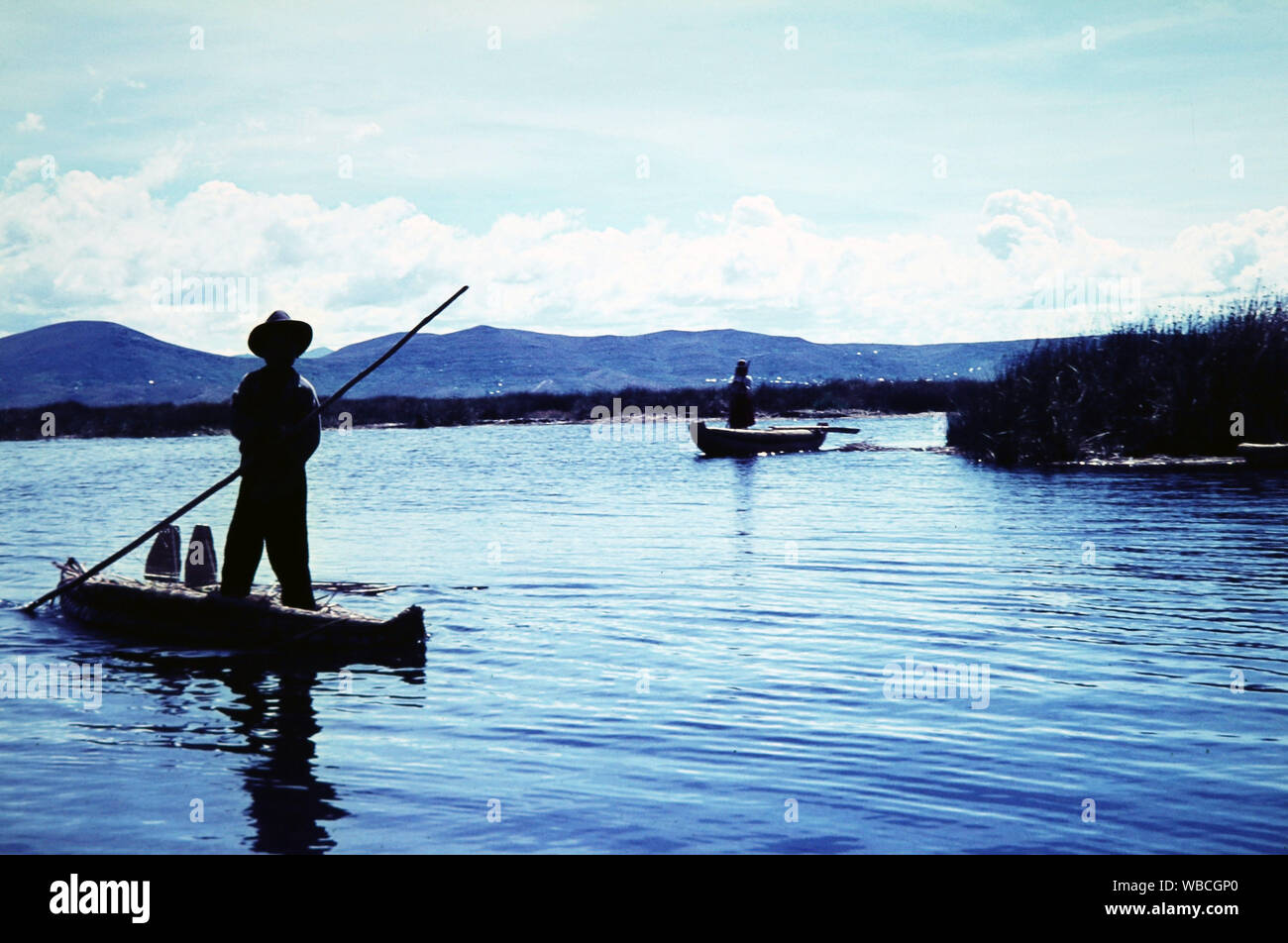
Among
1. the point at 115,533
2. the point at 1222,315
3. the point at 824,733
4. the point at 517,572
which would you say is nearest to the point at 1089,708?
the point at 824,733

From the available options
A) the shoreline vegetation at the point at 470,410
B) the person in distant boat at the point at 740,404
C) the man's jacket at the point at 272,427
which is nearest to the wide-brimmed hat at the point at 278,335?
the man's jacket at the point at 272,427

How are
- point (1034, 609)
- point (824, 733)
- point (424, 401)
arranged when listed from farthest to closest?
point (424, 401) → point (1034, 609) → point (824, 733)

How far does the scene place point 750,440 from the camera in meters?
36.9

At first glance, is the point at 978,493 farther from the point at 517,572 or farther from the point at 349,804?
the point at 349,804

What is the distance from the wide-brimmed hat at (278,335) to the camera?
9.30m

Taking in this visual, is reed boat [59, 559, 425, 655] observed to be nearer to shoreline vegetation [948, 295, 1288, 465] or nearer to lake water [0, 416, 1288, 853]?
lake water [0, 416, 1288, 853]

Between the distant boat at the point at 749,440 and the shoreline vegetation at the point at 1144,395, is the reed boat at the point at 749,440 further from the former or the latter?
the shoreline vegetation at the point at 1144,395

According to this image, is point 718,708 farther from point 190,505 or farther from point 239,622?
point 190,505

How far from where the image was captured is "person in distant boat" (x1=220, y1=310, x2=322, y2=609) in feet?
30.8

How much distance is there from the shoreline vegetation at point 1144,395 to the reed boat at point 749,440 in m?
7.21

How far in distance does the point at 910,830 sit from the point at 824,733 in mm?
1737

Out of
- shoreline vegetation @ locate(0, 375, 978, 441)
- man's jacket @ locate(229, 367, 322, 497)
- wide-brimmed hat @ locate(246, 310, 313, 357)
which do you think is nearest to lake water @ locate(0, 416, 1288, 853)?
man's jacket @ locate(229, 367, 322, 497)

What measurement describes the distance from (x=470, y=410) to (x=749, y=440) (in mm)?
54151

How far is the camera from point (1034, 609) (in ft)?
38.1
